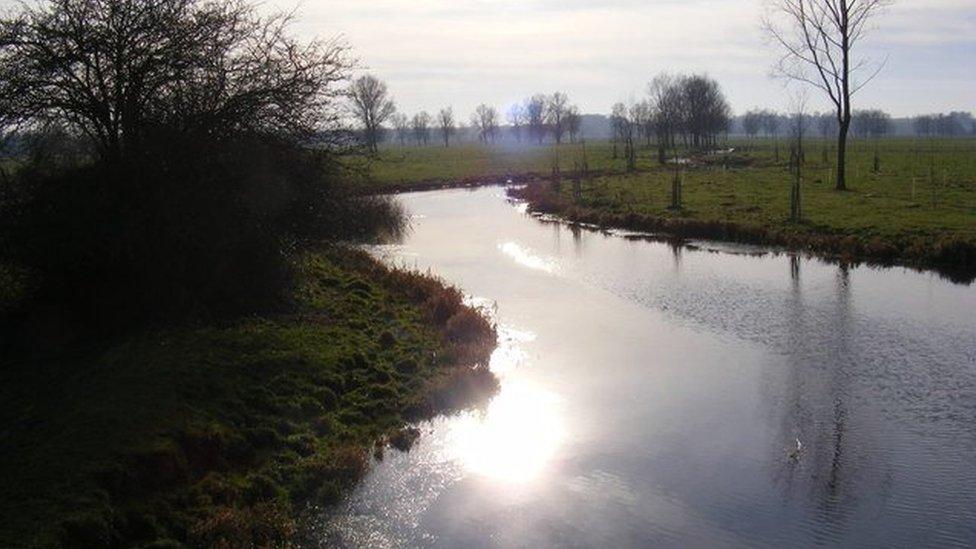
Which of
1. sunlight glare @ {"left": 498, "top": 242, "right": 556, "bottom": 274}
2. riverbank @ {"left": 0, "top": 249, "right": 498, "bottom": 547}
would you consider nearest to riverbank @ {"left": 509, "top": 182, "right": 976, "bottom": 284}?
sunlight glare @ {"left": 498, "top": 242, "right": 556, "bottom": 274}

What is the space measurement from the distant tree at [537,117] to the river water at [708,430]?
13978cm

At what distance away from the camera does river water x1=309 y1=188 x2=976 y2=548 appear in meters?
10.8

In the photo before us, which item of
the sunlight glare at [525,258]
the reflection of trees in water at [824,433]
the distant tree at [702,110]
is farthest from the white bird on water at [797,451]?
the distant tree at [702,110]

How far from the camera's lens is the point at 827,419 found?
14.3 meters

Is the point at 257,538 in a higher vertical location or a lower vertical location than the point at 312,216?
lower

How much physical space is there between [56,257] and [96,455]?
23.5 feet

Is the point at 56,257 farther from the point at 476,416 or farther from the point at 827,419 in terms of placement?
the point at 827,419

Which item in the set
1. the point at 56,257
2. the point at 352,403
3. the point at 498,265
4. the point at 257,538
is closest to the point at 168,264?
the point at 56,257

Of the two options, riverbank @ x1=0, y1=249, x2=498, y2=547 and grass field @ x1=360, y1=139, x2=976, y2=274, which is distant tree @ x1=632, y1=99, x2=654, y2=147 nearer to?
grass field @ x1=360, y1=139, x2=976, y2=274

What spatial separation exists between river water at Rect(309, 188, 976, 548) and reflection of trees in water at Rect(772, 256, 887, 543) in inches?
1.6

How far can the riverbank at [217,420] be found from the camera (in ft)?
32.2

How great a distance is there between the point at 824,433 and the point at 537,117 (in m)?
157

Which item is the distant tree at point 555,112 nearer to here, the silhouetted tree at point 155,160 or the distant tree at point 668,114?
the distant tree at point 668,114

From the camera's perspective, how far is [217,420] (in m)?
12.5
